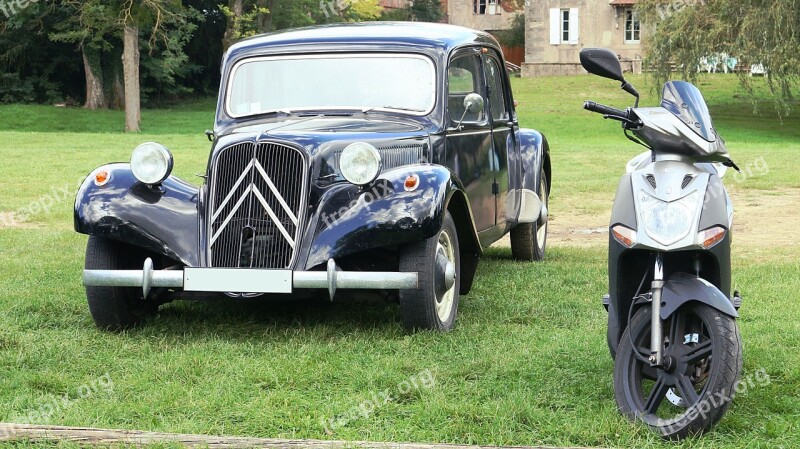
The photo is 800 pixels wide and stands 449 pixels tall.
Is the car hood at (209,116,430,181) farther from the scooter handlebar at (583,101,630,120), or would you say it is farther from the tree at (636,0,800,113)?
the tree at (636,0,800,113)

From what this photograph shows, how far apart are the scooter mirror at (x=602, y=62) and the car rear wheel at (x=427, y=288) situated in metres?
2.15

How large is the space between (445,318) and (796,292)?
2.80m

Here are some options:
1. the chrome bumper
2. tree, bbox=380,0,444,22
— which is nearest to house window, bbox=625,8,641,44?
tree, bbox=380,0,444,22

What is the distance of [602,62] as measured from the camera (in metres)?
4.79

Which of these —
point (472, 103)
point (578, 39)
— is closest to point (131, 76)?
point (472, 103)

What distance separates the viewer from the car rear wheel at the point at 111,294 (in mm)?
6934

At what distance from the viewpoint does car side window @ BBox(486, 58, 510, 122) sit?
9.20 metres

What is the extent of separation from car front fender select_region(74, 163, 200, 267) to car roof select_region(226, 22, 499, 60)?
1.64 m

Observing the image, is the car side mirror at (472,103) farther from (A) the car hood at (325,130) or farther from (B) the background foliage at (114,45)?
(B) the background foliage at (114,45)

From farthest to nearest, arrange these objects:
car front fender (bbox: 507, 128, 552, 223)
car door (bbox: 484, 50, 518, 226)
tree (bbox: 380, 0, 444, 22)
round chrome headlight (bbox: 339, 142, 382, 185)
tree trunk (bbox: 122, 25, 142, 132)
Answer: tree (bbox: 380, 0, 444, 22)
tree trunk (bbox: 122, 25, 142, 132)
car front fender (bbox: 507, 128, 552, 223)
car door (bbox: 484, 50, 518, 226)
round chrome headlight (bbox: 339, 142, 382, 185)

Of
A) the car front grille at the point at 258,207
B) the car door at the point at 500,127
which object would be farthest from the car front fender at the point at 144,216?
the car door at the point at 500,127

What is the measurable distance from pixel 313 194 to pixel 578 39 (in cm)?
5868

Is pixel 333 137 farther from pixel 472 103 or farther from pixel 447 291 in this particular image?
pixel 472 103

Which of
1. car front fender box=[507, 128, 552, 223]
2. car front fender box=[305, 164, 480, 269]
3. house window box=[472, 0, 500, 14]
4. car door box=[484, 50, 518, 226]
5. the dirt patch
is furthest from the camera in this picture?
house window box=[472, 0, 500, 14]
